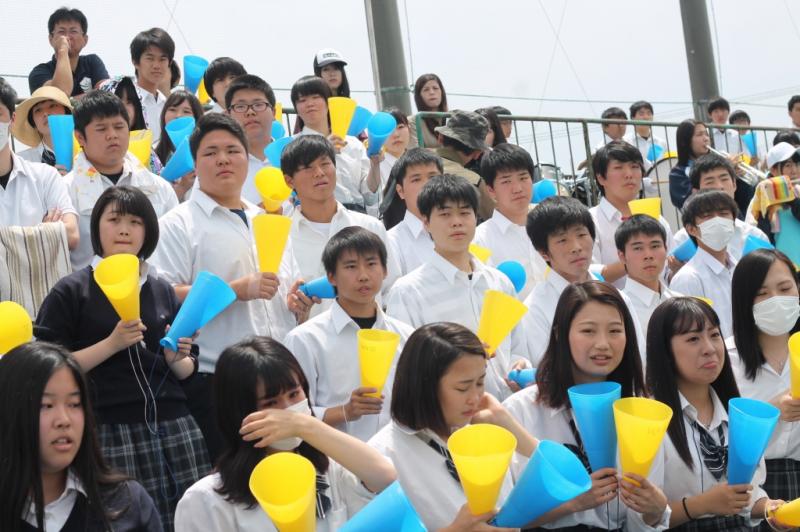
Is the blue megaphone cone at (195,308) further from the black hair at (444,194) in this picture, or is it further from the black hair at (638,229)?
the black hair at (638,229)

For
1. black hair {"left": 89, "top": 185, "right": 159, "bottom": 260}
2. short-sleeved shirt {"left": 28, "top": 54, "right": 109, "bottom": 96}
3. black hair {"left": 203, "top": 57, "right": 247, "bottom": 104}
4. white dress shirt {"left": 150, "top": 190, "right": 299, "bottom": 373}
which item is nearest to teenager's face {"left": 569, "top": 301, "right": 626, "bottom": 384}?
white dress shirt {"left": 150, "top": 190, "right": 299, "bottom": 373}

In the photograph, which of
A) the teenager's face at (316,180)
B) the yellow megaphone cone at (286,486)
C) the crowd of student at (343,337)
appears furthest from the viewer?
the teenager's face at (316,180)

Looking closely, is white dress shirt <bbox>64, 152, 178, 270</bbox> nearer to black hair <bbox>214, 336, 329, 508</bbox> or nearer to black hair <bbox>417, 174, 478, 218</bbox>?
black hair <bbox>417, 174, 478, 218</bbox>

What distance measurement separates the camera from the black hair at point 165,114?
6910 millimetres

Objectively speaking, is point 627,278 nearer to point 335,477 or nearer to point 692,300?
point 692,300

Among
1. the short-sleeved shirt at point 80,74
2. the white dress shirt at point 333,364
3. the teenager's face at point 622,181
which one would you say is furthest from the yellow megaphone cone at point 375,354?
the short-sleeved shirt at point 80,74

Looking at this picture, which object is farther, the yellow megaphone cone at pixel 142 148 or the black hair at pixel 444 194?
the yellow megaphone cone at pixel 142 148

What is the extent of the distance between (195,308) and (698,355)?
198cm

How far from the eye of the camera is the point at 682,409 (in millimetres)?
4305

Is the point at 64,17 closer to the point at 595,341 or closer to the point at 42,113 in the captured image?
the point at 42,113

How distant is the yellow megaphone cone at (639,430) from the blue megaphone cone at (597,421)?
0.05 meters

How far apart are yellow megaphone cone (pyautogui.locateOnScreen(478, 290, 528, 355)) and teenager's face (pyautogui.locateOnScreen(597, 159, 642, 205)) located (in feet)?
8.69

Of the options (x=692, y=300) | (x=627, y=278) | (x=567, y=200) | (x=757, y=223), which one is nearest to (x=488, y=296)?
(x=692, y=300)

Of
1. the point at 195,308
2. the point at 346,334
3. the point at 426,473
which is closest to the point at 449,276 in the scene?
the point at 346,334
